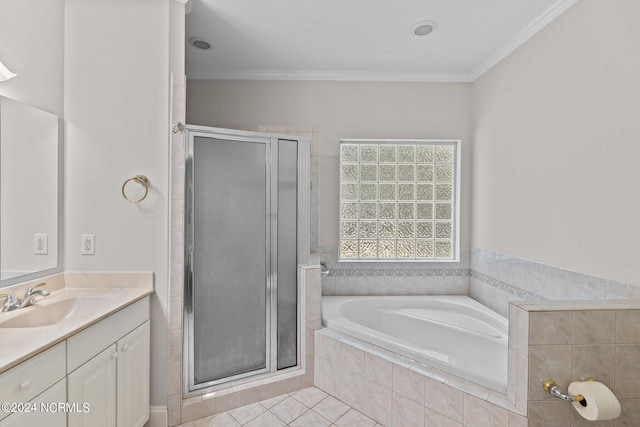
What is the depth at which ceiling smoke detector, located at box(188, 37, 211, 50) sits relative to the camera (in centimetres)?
248

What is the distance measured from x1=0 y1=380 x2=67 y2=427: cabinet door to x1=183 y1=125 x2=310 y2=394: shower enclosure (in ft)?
2.63

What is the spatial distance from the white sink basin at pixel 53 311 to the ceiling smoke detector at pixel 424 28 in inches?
100

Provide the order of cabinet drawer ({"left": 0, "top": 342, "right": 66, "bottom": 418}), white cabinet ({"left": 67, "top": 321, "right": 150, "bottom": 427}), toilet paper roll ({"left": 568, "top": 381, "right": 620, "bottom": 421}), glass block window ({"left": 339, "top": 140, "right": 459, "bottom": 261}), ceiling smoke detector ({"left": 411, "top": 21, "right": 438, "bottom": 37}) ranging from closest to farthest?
1. cabinet drawer ({"left": 0, "top": 342, "right": 66, "bottom": 418})
2. toilet paper roll ({"left": 568, "top": 381, "right": 620, "bottom": 421})
3. white cabinet ({"left": 67, "top": 321, "right": 150, "bottom": 427})
4. ceiling smoke detector ({"left": 411, "top": 21, "right": 438, "bottom": 37})
5. glass block window ({"left": 339, "top": 140, "right": 459, "bottom": 261})

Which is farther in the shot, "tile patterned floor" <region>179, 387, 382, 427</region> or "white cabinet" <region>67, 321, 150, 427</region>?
"tile patterned floor" <region>179, 387, 382, 427</region>

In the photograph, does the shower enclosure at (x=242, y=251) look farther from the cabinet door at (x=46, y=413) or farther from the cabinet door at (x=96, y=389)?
the cabinet door at (x=46, y=413)

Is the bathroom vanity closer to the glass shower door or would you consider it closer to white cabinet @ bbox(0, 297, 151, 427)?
white cabinet @ bbox(0, 297, 151, 427)

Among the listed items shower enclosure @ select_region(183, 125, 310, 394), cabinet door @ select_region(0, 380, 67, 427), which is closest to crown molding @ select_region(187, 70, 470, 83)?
shower enclosure @ select_region(183, 125, 310, 394)

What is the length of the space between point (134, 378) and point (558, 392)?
2004 millimetres

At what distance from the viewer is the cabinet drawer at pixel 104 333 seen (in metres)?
1.32

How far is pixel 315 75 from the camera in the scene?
3.06m

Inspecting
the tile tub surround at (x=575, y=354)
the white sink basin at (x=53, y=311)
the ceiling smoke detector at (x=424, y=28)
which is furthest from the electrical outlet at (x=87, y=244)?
the ceiling smoke detector at (x=424, y=28)

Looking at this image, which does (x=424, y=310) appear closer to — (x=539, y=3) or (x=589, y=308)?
(x=589, y=308)

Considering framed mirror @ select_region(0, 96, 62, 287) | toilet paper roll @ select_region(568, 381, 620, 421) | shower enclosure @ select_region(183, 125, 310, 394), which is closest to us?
toilet paper roll @ select_region(568, 381, 620, 421)

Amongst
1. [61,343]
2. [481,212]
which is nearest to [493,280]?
[481,212]
